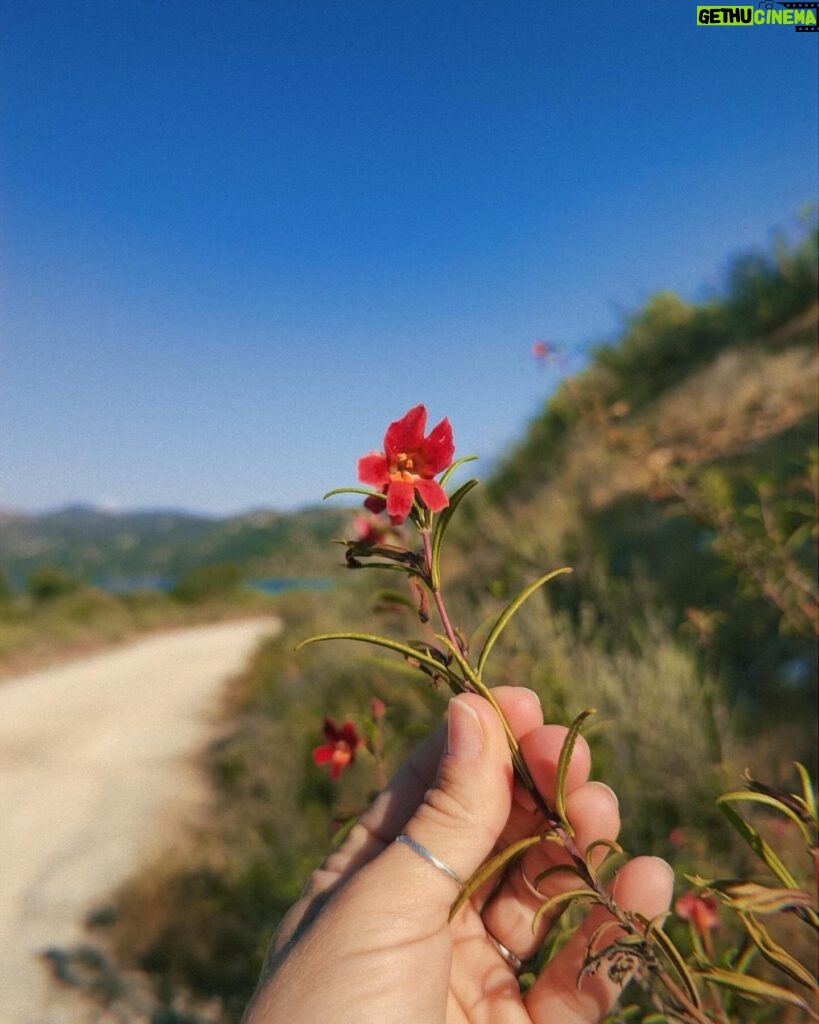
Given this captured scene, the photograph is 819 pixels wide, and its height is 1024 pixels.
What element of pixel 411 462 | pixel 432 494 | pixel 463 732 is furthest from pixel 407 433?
pixel 463 732

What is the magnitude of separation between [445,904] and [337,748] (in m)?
0.69

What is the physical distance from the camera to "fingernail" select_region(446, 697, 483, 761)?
962 millimetres

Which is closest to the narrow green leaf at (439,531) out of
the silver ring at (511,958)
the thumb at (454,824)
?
the thumb at (454,824)

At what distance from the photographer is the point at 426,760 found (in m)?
1.37

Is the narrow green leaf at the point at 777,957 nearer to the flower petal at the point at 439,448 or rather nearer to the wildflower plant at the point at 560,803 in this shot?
the wildflower plant at the point at 560,803

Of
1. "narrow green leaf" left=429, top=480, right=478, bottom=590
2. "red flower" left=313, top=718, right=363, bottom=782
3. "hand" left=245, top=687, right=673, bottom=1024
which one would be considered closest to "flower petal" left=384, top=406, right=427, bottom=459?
"narrow green leaf" left=429, top=480, right=478, bottom=590

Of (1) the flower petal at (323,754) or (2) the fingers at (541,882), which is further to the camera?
(1) the flower petal at (323,754)

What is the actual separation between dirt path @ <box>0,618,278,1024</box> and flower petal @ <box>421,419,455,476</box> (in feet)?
12.9

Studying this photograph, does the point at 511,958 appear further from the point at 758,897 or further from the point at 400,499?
the point at 400,499

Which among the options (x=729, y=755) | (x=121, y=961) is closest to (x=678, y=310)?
(x=729, y=755)

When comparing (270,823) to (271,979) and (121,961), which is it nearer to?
(121,961)

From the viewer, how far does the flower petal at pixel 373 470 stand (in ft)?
2.97

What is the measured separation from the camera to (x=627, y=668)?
12.2ft

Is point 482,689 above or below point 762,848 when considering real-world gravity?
above
